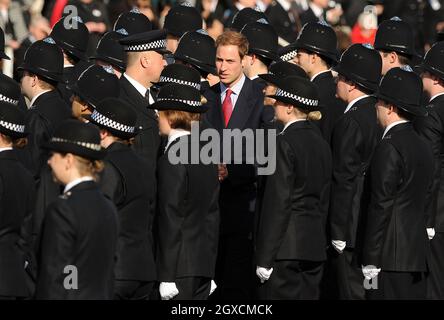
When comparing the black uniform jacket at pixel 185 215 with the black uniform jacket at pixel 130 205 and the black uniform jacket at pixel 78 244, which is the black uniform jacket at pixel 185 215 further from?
the black uniform jacket at pixel 78 244

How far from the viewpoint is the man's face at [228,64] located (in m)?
11.7

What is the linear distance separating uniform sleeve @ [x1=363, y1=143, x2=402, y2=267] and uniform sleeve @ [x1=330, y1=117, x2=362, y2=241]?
1213mm

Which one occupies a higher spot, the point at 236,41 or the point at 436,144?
the point at 236,41

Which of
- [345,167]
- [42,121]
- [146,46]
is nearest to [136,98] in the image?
[146,46]

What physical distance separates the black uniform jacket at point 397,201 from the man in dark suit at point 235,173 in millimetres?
1635

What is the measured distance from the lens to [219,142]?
10.8 meters

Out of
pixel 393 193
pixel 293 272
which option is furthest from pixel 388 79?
pixel 293 272

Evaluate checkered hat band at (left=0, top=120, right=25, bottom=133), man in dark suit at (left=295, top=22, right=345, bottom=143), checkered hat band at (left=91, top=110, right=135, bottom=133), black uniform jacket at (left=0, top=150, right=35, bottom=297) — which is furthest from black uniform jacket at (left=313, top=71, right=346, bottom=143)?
black uniform jacket at (left=0, top=150, right=35, bottom=297)

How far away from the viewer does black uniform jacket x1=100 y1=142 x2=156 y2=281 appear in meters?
8.70

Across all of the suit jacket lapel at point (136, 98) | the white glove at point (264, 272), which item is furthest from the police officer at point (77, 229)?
the suit jacket lapel at point (136, 98)

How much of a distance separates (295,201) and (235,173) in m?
1.35

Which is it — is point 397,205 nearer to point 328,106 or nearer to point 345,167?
point 345,167

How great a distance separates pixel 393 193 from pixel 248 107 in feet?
7.00

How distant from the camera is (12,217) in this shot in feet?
28.2
